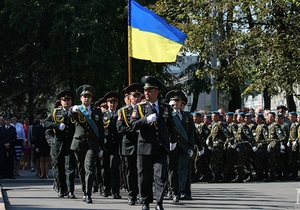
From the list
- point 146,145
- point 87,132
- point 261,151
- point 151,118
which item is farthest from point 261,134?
point 151,118

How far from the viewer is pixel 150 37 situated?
16.6 metres

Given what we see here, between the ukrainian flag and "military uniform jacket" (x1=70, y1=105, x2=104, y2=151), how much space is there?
249 centimetres

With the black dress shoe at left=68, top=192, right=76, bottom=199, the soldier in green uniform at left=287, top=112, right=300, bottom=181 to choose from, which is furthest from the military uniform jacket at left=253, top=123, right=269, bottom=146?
the black dress shoe at left=68, top=192, right=76, bottom=199

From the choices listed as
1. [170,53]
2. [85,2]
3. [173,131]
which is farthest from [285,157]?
[85,2]

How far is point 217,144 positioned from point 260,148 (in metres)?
1.45

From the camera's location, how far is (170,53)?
16.6 meters

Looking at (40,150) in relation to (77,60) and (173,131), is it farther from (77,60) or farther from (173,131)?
(173,131)

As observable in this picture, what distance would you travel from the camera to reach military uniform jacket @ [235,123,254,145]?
21.0 meters

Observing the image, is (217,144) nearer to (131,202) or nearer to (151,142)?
(131,202)

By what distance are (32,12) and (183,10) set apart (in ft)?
20.6

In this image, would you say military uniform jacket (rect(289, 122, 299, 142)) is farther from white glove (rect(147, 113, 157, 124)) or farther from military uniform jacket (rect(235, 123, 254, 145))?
white glove (rect(147, 113, 157, 124))

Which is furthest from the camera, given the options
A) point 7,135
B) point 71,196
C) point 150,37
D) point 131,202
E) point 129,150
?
point 7,135

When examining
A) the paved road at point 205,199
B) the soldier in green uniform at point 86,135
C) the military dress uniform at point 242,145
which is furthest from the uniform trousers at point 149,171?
the military dress uniform at point 242,145

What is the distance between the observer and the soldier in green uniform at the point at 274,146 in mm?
21406
